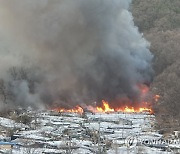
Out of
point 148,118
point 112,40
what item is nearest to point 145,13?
point 112,40

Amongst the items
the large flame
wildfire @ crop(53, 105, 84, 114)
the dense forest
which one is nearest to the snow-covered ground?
the dense forest

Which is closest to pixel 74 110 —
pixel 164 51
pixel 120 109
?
pixel 120 109

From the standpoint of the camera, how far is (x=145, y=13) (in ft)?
120

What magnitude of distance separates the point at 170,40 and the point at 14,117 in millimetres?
11560

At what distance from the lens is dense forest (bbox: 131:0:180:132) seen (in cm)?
2064

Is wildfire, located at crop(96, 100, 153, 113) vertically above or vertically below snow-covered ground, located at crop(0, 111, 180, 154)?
above

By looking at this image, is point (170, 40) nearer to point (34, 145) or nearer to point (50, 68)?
point (50, 68)

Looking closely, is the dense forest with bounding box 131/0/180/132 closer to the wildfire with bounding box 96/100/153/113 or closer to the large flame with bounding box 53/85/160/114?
the large flame with bounding box 53/85/160/114

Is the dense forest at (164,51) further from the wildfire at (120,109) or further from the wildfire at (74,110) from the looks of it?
the wildfire at (74,110)

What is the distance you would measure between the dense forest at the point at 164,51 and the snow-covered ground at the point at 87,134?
2.62 feet

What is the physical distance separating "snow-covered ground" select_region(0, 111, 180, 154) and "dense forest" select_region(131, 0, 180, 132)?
2.62 ft

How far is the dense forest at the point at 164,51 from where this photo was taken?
2064 cm

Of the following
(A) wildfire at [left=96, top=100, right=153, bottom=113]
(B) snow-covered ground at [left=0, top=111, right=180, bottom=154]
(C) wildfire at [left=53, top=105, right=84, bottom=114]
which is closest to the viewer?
(B) snow-covered ground at [left=0, top=111, right=180, bottom=154]

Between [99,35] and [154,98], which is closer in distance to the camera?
[154,98]
